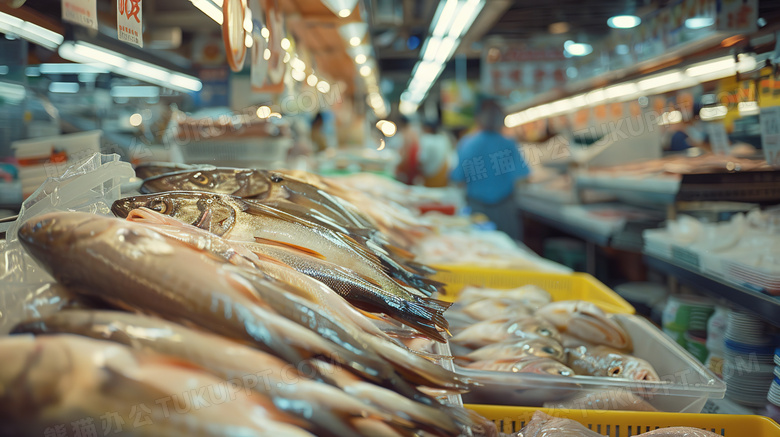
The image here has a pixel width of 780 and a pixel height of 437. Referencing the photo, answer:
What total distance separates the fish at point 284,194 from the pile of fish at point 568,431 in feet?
1.44

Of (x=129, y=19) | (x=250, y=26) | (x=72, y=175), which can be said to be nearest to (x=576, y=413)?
(x=72, y=175)

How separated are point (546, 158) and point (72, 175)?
329 inches

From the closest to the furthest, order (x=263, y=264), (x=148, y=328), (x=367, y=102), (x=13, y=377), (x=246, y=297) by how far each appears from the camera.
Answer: (x=13, y=377) → (x=148, y=328) → (x=246, y=297) → (x=263, y=264) → (x=367, y=102)

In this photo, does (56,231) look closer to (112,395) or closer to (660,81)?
(112,395)

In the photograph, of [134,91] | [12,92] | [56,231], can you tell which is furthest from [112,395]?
[134,91]

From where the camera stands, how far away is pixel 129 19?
156 centimetres

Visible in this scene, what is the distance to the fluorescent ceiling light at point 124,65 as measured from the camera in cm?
302

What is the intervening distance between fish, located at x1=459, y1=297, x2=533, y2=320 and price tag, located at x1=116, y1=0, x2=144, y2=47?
155 centimetres

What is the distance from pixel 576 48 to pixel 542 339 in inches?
376

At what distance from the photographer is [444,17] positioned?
5.29 m

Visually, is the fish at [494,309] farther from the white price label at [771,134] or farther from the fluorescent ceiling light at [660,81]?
the fluorescent ceiling light at [660,81]

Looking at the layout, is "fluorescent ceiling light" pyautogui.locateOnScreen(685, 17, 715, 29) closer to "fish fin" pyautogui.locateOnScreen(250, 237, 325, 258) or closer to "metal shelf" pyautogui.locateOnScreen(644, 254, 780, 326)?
"metal shelf" pyautogui.locateOnScreen(644, 254, 780, 326)

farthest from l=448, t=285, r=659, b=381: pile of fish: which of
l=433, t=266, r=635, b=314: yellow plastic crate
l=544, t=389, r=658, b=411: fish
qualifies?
l=433, t=266, r=635, b=314: yellow plastic crate

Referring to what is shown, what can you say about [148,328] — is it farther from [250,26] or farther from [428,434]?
[250,26]
